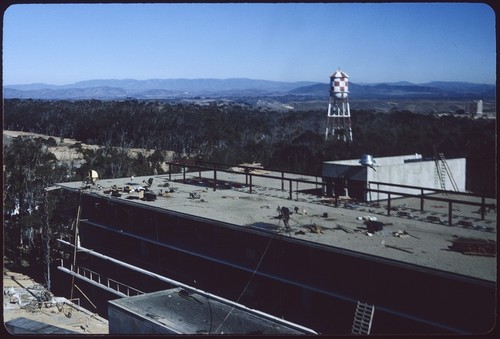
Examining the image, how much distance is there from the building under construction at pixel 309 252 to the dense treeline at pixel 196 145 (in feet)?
7.51

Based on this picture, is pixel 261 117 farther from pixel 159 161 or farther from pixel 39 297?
pixel 39 297

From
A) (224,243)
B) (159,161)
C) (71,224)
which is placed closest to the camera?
(224,243)

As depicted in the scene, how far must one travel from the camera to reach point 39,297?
62.7ft

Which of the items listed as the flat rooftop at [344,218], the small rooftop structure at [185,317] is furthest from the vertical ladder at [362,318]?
the small rooftop structure at [185,317]

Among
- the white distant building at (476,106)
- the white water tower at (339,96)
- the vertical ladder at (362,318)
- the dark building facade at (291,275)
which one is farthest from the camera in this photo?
the white water tower at (339,96)

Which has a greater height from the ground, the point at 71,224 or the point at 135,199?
the point at 135,199

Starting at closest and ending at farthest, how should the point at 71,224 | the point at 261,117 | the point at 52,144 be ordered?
the point at 71,224 < the point at 52,144 < the point at 261,117

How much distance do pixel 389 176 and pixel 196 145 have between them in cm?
3212

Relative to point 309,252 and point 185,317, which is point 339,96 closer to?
point 309,252

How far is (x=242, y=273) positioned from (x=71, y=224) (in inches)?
473

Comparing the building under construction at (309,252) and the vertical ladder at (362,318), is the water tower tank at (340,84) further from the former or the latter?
the vertical ladder at (362,318)

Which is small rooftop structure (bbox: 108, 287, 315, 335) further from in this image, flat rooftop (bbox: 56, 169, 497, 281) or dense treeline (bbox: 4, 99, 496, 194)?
dense treeline (bbox: 4, 99, 496, 194)

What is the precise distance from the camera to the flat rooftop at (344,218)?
30.2 feet

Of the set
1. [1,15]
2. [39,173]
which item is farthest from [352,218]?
[39,173]
